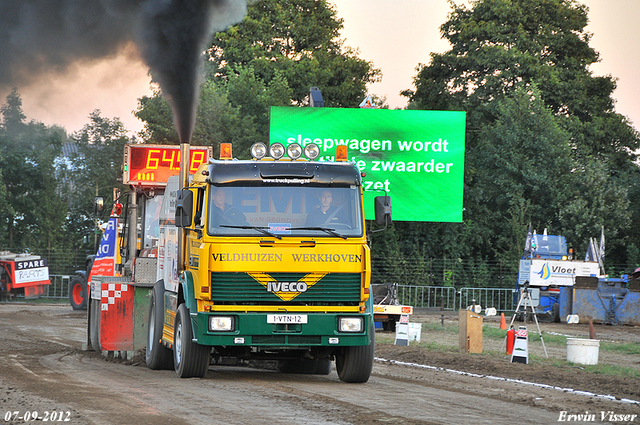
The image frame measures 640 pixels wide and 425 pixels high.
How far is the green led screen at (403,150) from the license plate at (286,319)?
17748 mm

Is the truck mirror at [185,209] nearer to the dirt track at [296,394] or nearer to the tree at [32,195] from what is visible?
the dirt track at [296,394]

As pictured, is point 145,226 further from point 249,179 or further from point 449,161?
point 449,161

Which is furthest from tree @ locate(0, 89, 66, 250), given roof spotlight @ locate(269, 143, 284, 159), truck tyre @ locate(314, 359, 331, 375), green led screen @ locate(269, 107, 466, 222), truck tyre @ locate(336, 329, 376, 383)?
truck tyre @ locate(336, 329, 376, 383)

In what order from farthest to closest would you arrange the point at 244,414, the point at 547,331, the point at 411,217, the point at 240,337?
the point at 411,217 → the point at 547,331 → the point at 240,337 → the point at 244,414

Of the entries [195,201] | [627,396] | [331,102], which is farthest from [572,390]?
[331,102]

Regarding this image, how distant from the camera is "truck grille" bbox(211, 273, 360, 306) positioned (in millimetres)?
A: 11188

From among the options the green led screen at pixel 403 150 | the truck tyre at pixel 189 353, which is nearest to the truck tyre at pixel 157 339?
the truck tyre at pixel 189 353

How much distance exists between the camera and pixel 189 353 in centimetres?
1164

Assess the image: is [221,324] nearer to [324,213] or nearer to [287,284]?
[287,284]

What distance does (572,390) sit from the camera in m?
11.7

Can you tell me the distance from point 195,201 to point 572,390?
5495mm

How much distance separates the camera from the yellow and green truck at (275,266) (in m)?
Answer: 11.2

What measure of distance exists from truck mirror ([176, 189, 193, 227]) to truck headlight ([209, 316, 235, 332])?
1329 millimetres

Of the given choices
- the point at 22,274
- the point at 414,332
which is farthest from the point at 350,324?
the point at 22,274
